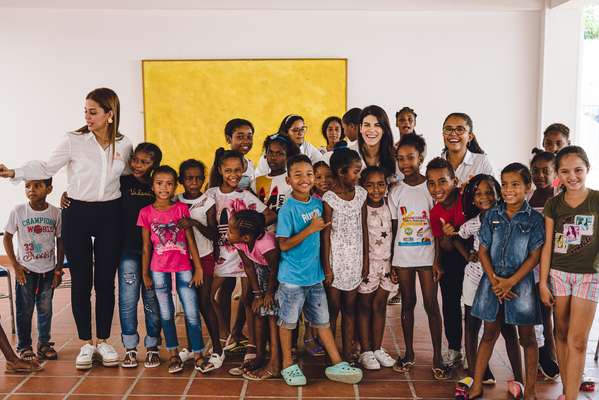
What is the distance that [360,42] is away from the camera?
5953mm

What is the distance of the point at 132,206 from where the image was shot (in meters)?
3.37

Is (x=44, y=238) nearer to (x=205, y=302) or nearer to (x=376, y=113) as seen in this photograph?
(x=205, y=302)

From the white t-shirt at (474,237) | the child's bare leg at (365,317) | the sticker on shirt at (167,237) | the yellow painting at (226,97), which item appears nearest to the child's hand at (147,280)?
the sticker on shirt at (167,237)

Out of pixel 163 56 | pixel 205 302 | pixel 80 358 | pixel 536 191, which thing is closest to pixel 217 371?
pixel 205 302

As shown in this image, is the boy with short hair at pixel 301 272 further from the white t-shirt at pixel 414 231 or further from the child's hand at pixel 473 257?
the child's hand at pixel 473 257

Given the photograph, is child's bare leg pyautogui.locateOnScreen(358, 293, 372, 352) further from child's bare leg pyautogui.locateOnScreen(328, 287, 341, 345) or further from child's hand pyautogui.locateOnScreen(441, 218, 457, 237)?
child's hand pyautogui.locateOnScreen(441, 218, 457, 237)

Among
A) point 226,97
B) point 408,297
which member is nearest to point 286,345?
point 408,297

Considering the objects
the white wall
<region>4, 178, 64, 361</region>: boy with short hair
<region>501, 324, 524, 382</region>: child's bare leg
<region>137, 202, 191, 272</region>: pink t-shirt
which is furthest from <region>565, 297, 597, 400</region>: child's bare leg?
the white wall

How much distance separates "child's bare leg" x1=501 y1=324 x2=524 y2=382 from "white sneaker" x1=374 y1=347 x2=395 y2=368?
652 mm

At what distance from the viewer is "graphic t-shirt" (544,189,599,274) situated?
8.70 feet

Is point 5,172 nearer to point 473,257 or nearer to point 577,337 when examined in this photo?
point 473,257

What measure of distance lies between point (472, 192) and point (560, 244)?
501 mm

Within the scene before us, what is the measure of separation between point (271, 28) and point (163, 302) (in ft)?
11.1

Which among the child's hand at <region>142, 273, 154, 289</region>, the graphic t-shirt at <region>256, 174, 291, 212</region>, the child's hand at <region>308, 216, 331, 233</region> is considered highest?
the graphic t-shirt at <region>256, 174, 291, 212</region>
